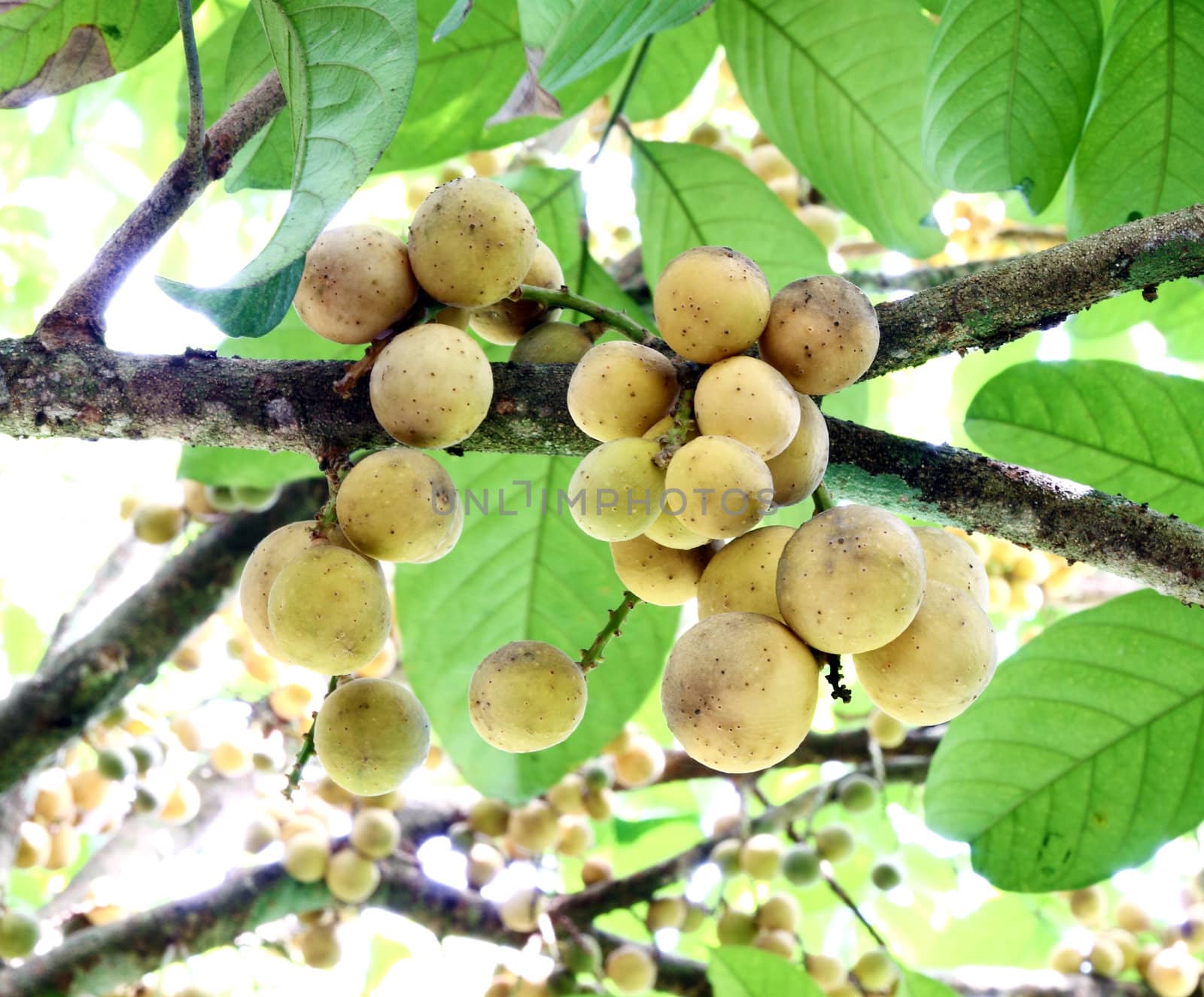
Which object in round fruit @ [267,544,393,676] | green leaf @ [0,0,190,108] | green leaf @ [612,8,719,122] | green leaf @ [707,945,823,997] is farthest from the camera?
green leaf @ [612,8,719,122]

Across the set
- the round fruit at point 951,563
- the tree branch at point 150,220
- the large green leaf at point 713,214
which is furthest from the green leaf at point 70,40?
the round fruit at point 951,563

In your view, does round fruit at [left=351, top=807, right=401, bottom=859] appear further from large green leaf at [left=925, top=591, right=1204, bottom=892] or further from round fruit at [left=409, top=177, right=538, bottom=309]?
round fruit at [left=409, top=177, right=538, bottom=309]

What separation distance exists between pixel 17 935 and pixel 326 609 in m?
2.57

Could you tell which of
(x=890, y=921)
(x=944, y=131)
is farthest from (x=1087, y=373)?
(x=890, y=921)

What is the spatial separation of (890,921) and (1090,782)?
2288 millimetres

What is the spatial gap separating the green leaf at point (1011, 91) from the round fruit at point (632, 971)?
2.05 m

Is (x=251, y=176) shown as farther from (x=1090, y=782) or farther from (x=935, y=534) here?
(x=1090, y=782)

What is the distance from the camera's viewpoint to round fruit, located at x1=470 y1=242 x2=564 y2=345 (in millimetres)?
1342

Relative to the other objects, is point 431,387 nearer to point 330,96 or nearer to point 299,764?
point 330,96

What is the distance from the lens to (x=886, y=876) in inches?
128

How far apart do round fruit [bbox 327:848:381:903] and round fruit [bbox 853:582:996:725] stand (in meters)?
2.21

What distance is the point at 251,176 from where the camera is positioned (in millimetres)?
1546

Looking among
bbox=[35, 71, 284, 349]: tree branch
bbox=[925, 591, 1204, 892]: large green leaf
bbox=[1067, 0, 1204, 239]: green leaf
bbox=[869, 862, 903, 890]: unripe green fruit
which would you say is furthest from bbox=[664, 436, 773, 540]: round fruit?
bbox=[869, 862, 903, 890]: unripe green fruit

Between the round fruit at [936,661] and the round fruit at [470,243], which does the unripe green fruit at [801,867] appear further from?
the round fruit at [470,243]
